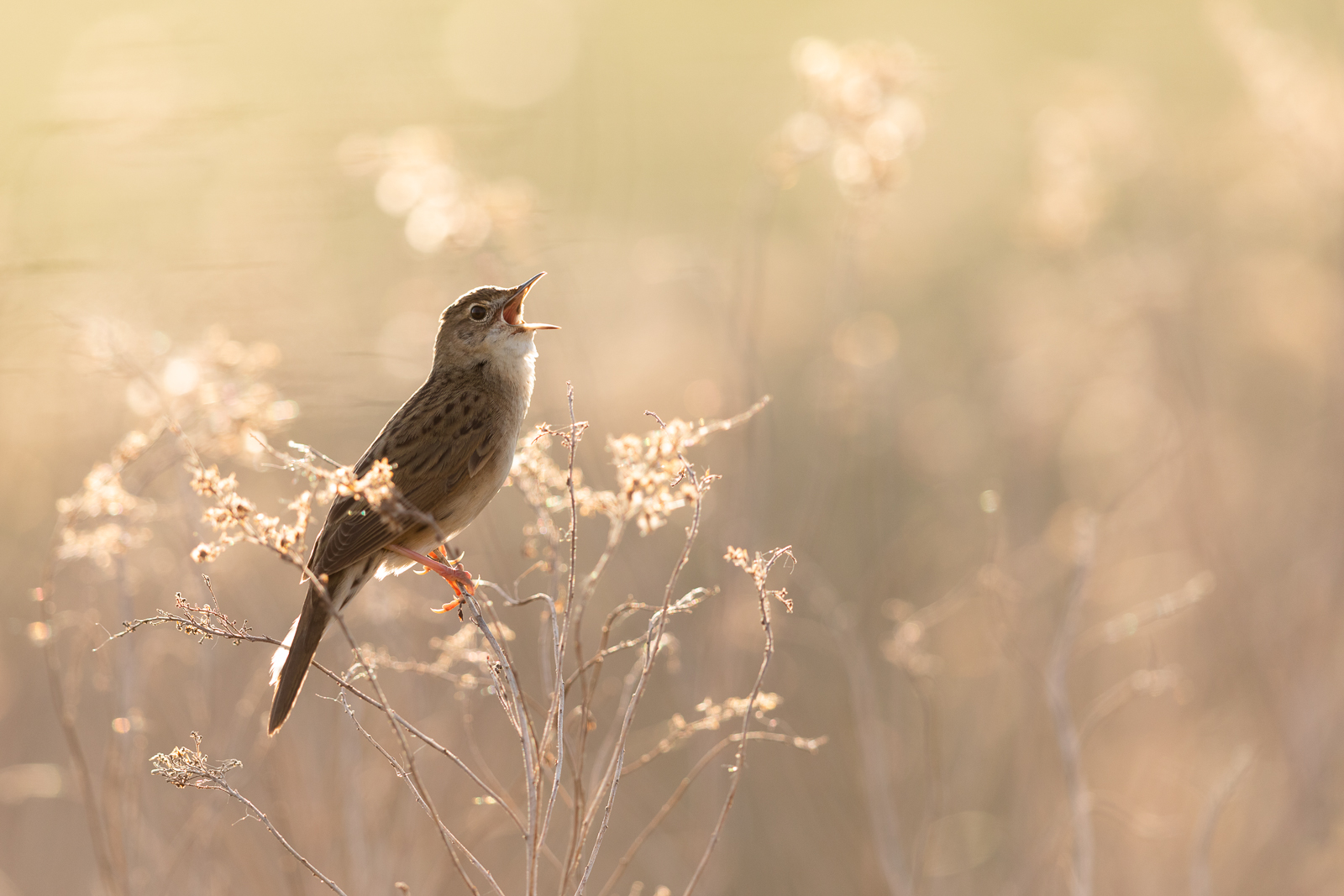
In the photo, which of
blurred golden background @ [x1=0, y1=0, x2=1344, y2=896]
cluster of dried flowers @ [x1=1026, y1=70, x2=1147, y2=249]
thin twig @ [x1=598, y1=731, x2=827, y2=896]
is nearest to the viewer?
thin twig @ [x1=598, y1=731, x2=827, y2=896]

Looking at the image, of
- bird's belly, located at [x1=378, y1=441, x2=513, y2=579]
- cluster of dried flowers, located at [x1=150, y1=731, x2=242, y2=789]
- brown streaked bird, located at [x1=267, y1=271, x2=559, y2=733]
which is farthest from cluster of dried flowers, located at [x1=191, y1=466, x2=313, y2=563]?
bird's belly, located at [x1=378, y1=441, x2=513, y2=579]

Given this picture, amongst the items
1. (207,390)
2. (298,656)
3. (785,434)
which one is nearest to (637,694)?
(298,656)

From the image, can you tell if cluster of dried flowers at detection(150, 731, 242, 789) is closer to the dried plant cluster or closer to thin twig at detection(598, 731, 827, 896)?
the dried plant cluster

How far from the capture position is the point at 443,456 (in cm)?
331

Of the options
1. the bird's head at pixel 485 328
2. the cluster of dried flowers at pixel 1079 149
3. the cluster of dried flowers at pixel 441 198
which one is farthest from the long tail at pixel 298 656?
the cluster of dried flowers at pixel 1079 149

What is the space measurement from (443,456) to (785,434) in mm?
5531

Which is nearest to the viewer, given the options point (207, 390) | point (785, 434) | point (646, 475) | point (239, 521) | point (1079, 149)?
point (239, 521)

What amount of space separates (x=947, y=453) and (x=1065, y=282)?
5.75 ft

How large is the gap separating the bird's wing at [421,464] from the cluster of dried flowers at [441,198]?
104 centimetres

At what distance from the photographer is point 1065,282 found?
7.54 meters

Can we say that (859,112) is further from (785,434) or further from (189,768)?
(785,434)

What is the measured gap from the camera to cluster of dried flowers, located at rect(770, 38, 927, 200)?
13.0 ft

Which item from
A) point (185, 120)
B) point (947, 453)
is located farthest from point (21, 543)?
point (947, 453)

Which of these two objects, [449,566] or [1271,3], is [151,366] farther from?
[1271,3]
